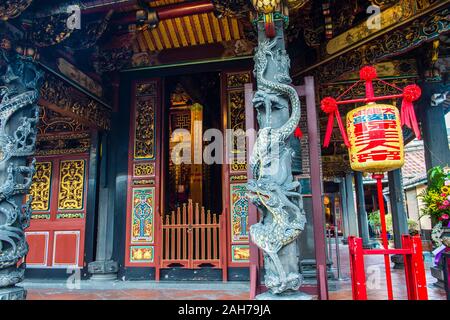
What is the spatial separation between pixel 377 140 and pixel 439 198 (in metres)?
1.84

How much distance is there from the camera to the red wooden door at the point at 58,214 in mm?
6319

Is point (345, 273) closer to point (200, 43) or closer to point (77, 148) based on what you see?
point (200, 43)

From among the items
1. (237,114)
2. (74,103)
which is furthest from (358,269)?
(74,103)

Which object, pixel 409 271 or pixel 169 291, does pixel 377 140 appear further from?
pixel 169 291

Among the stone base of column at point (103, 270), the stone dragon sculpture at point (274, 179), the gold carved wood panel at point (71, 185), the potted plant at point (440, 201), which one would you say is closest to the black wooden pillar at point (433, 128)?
the potted plant at point (440, 201)

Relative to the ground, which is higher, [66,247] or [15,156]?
[15,156]

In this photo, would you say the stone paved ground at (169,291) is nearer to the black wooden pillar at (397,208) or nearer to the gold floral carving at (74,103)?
the black wooden pillar at (397,208)

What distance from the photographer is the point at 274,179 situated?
3.07 metres

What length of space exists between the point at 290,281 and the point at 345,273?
13.9ft

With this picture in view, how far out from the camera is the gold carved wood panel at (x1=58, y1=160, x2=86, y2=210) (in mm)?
6480

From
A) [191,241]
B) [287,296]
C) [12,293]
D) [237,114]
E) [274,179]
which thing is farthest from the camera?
[237,114]

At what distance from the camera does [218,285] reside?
532 cm

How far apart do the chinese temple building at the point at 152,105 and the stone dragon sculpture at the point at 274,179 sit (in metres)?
1.47

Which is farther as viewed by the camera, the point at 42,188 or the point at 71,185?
the point at 42,188
